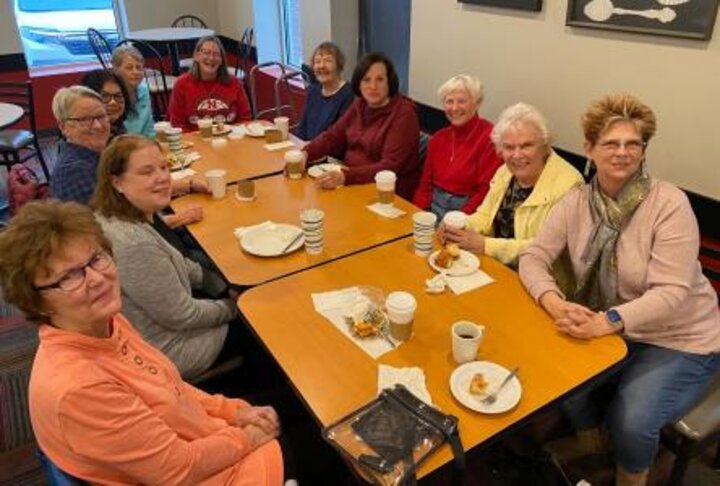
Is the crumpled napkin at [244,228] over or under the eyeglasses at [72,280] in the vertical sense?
under

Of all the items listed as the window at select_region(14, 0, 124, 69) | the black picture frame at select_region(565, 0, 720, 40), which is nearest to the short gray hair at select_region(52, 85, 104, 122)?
the black picture frame at select_region(565, 0, 720, 40)

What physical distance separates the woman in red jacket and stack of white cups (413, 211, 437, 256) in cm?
228

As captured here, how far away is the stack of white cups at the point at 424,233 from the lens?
1.85 m

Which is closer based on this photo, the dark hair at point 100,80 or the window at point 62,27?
the dark hair at point 100,80

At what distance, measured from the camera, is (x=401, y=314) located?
4.60 feet

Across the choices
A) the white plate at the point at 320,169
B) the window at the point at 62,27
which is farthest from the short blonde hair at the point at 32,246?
the window at the point at 62,27

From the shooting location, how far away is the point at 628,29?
2186 millimetres

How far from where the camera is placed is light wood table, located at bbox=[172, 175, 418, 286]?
187 centimetres

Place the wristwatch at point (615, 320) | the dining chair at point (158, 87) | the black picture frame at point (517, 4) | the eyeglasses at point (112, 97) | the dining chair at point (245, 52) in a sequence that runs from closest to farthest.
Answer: the wristwatch at point (615, 320) → the black picture frame at point (517, 4) → the eyeglasses at point (112, 97) → the dining chair at point (158, 87) → the dining chair at point (245, 52)

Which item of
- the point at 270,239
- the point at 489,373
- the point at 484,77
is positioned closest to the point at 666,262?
the point at 489,373

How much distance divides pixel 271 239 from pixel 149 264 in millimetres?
545

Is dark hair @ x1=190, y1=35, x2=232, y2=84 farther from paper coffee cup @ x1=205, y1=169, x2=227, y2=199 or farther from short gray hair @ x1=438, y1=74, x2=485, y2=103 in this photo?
short gray hair @ x1=438, y1=74, x2=485, y2=103

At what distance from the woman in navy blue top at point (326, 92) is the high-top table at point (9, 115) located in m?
2.02

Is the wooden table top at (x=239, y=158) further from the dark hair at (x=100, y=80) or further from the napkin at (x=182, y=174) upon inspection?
the dark hair at (x=100, y=80)
